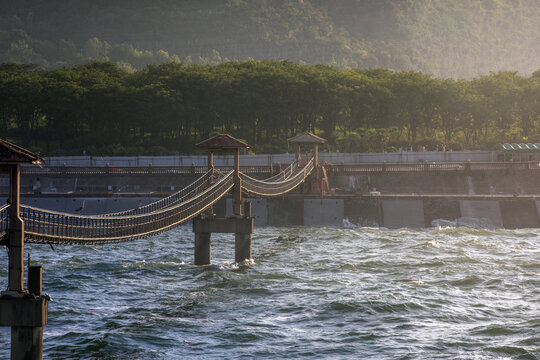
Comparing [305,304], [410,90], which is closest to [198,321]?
[305,304]

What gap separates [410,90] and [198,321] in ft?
263

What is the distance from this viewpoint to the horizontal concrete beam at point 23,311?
60.0ft

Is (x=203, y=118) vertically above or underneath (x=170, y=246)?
above

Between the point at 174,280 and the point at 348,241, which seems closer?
the point at 174,280

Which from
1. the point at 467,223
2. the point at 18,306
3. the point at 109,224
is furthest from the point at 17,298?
the point at 467,223

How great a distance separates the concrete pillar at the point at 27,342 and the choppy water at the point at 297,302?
2.55 m

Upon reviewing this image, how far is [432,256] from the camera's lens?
39875mm

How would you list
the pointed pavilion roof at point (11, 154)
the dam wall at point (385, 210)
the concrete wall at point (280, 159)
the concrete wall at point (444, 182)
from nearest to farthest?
1. the pointed pavilion roof at point (11, 154)
2. the dam wall at point (385, 210)
3. the concrete wall at point (444, 182)
4. the concrete wall at point (280, 159)

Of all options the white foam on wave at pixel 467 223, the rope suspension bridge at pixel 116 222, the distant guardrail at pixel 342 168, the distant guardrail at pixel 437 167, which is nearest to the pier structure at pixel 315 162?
the distant guardrail at pixel 342 168

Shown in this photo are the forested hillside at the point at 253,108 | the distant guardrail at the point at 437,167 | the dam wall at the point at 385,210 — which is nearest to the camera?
the dam wall at the point at 385,210

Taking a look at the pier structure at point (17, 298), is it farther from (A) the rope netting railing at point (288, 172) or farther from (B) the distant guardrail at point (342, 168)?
(B) the distant guardrail at point (342, 168)

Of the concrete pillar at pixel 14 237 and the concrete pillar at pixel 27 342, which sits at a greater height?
the concrete pillar at pixel 14 237

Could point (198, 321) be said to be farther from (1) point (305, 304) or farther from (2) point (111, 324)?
(1) point (305, 304)

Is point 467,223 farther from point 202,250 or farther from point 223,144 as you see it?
point 202,250
